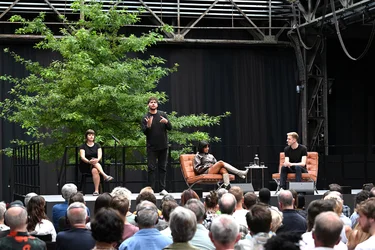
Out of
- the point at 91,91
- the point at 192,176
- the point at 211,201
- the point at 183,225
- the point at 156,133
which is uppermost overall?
the point at 91,91

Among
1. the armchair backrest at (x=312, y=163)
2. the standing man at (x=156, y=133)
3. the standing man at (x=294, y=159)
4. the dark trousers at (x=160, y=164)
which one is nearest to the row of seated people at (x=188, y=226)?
the standing man at (x=156, y=133)

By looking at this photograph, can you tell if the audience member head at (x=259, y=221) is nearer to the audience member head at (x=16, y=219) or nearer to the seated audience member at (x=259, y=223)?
the seated audience member at (x=259, y=223)

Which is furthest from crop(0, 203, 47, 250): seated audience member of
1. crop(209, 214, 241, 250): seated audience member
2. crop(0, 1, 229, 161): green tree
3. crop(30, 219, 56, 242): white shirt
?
crop(0, 1, 229, 161): green tree

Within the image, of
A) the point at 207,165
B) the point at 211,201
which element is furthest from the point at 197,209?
the point at 207,165

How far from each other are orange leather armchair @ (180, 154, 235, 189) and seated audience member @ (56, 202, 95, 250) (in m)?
7.38

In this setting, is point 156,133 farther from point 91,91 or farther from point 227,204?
point 227,204

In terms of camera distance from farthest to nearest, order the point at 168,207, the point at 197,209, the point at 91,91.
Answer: the point at 91,91 < the point at 168,207 < the point at 197,209

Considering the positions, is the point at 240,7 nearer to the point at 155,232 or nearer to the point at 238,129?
the point at 238,129

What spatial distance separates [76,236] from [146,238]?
18.9 inches

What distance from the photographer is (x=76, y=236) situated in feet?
17.7

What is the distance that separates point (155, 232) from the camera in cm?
534

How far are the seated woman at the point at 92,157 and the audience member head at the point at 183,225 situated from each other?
7703 millimetres

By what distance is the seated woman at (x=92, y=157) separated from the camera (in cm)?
1232

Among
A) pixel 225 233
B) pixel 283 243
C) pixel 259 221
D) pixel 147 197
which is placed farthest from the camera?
pixel 147 197
